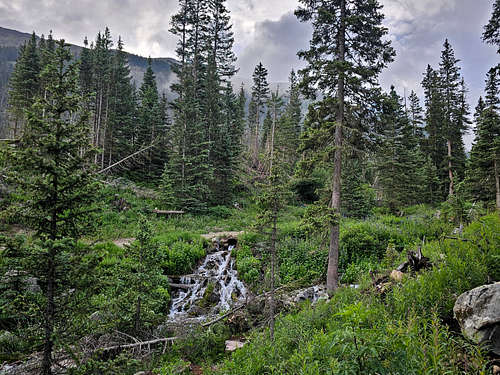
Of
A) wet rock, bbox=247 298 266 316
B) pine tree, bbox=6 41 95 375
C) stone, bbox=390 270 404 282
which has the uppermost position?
pine tree, bbox=6 41 95 375

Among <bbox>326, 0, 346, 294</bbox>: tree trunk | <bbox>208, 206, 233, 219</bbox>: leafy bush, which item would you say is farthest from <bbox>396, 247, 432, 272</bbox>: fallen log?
<bbox>208, 206, 233, 219</bbox>: leafy bush

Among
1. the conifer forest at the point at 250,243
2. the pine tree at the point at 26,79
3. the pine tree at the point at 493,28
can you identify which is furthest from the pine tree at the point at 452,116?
A: the pine tree at the point at 26,79

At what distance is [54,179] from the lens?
413cm

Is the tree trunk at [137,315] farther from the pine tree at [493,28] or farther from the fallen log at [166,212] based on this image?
the pine tree at [493,28]

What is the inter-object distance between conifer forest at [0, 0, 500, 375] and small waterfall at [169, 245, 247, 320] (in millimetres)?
84

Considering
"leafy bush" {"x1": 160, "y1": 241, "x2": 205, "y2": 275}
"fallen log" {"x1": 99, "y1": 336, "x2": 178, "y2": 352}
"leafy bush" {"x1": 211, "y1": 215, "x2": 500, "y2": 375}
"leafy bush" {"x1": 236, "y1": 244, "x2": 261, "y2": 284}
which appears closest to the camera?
"leafy bush" {"x1": 211, "y1": 215, "x2": 500, "y2": 375}

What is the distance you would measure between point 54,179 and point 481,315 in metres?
6.43

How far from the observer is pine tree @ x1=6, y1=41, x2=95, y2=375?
3932mm

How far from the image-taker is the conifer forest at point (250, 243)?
3.76m

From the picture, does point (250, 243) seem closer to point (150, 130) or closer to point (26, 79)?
point (150, 130)

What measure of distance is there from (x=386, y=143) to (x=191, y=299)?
36.5 ft

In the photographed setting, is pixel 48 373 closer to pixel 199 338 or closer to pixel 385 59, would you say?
pixel 199 338

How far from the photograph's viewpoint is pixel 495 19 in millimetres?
15305

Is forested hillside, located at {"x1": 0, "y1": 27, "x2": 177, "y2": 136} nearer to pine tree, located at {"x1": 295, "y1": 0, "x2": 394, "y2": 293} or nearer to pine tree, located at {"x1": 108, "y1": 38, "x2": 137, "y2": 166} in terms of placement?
pine tree, located at {"x1": 108, "y1": 38, "x2": 137, "y2": 166}
